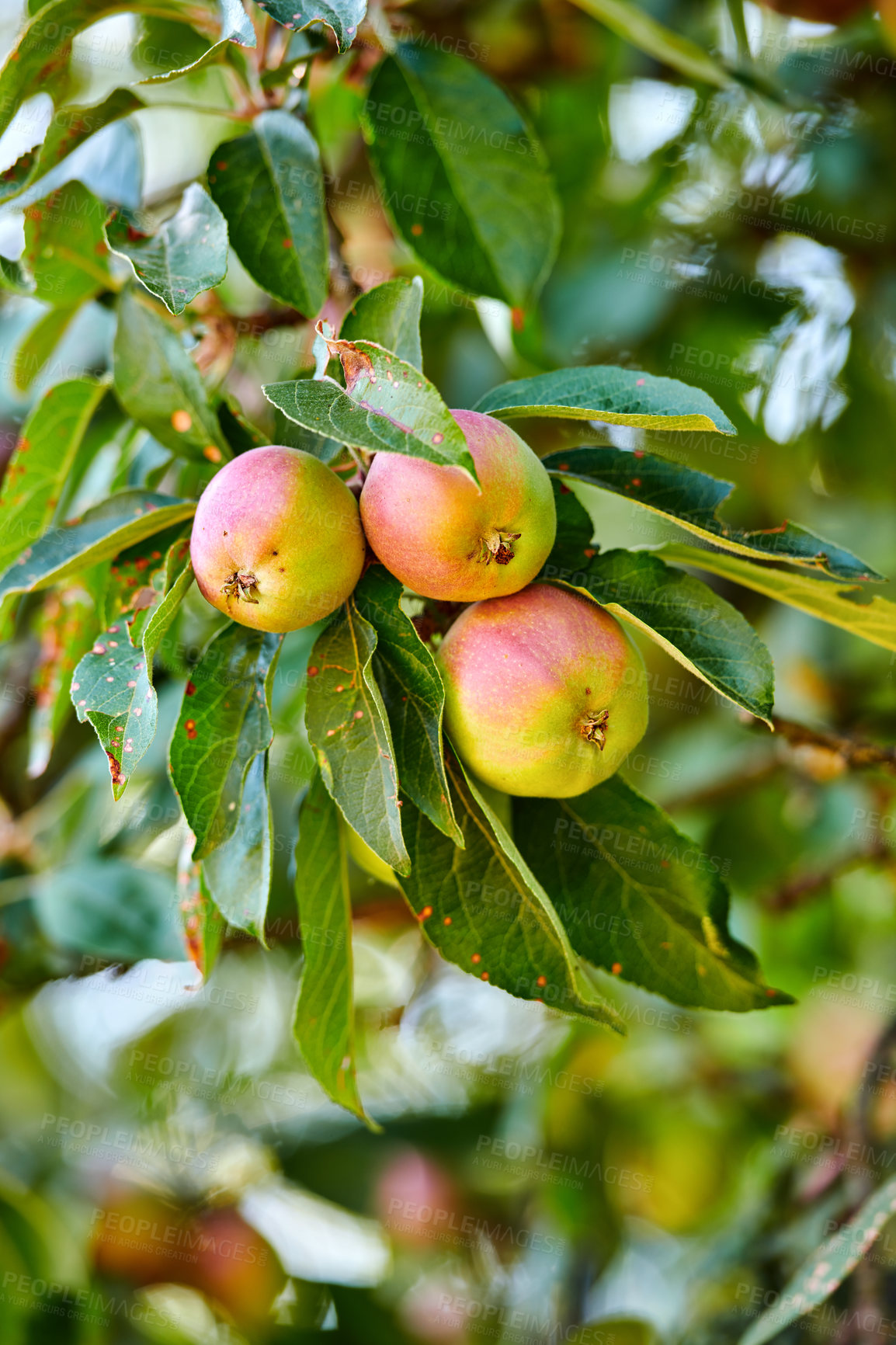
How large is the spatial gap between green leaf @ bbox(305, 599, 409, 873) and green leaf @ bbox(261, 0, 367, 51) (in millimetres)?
406

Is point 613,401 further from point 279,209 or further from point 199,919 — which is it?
point 199,919

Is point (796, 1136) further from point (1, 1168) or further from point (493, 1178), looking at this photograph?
point (1, 1168)

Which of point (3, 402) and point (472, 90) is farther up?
point (472, 90)

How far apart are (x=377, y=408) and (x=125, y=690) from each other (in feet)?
0.85

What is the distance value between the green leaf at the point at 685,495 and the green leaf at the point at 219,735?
0.95ft

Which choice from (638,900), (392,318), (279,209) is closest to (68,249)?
(279,209)

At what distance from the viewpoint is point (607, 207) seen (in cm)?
176

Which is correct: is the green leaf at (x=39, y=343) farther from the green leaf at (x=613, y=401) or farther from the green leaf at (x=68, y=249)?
the green leaf at (x=613, y=401)

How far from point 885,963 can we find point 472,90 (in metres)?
1.76

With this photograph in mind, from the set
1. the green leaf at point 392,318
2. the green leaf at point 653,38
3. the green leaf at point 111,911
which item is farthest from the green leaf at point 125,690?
the green leaf at point 653,38

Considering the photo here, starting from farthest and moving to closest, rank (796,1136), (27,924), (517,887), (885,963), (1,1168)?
1. (885,963)
2. (1,1168)
3. (796,1136)
4. (27,924)
5. (517,887)

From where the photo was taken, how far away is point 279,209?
96 centimetres

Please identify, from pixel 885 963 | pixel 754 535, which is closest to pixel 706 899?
pixel 754 535

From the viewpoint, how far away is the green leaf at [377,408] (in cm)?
61
